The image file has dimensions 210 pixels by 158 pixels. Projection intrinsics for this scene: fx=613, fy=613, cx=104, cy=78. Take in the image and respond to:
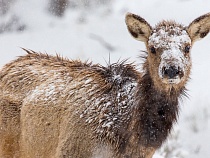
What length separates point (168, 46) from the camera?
22.3 feet

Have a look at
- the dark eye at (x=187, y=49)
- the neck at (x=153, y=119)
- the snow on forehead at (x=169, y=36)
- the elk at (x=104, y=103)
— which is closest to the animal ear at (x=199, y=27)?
the elk at (x=104, y=103)

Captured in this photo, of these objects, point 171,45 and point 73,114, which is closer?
point 171,45

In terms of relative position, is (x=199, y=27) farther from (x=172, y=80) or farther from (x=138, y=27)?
(x=172, y=80)

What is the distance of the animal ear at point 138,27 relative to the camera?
285 inches

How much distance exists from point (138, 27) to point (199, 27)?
0.73 m

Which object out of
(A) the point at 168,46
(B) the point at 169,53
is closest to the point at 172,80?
(B) the point at 169,53

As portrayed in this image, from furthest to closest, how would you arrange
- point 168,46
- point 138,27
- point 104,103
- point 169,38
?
1. point 138,27
2. point 104,103
3. point 169,38
4. point 168,46

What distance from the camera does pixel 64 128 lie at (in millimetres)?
7246

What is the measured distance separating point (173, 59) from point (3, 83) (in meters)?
2.77

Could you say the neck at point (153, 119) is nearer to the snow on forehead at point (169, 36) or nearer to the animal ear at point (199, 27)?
the snow on forehead at point (169, 36)

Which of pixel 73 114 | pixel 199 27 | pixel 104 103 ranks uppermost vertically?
pixel 199 27

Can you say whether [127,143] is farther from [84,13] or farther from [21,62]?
[84,13]

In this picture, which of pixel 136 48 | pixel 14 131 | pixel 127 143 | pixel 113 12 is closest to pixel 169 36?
pixel 127 143

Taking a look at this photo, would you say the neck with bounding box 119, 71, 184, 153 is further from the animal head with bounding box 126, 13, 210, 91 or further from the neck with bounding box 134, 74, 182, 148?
the animal head with bounding box 126, 13, 210, 91
